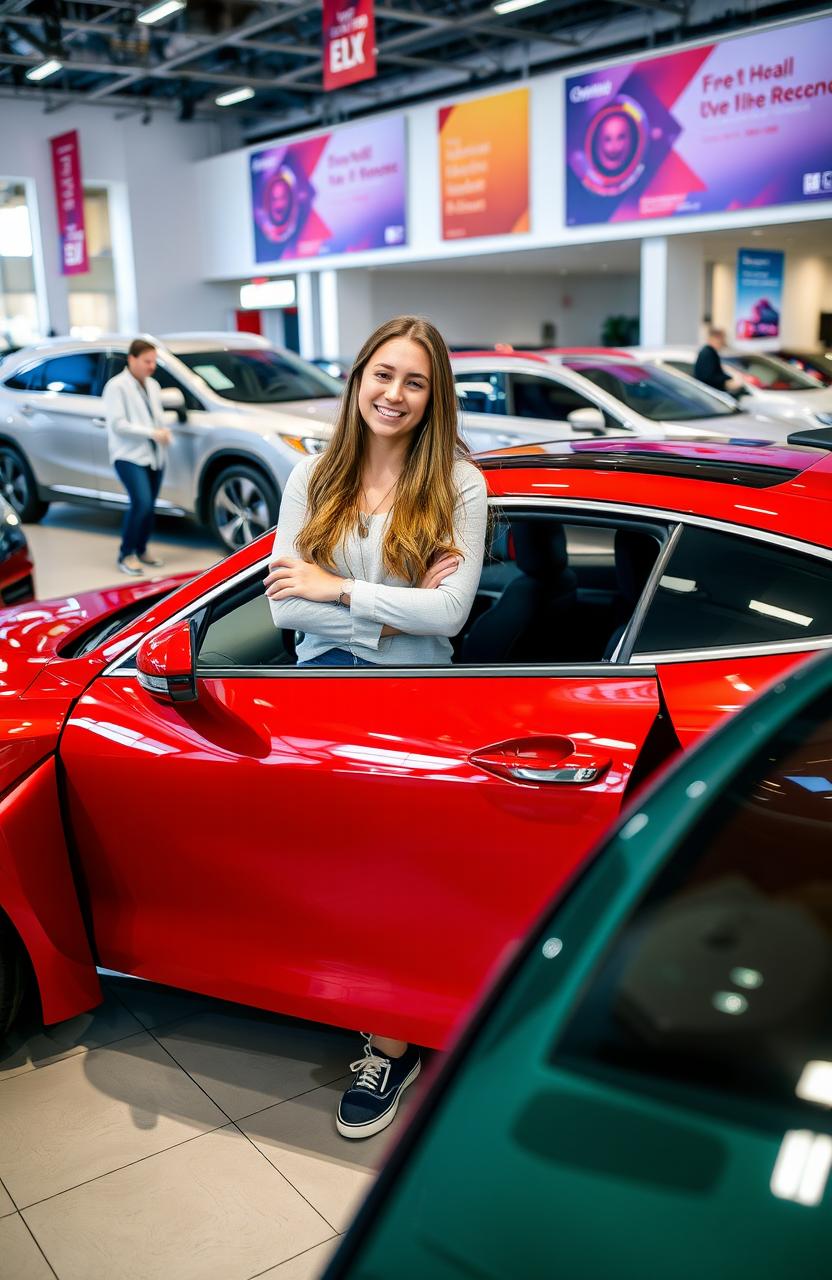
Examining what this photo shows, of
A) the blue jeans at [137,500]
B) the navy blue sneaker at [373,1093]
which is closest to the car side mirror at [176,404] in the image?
the blue jeans at [137,500]

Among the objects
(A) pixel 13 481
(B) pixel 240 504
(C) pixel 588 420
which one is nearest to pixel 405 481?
(C) pixel 588 420

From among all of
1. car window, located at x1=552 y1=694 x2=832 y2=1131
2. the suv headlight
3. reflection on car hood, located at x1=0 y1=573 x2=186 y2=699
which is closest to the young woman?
reflection on car hood, located at x1=0 y1=573 x2=186 y2=699

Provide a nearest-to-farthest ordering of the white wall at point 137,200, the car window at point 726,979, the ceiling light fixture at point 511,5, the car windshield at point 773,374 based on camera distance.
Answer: the car window at point 726,979, the car windshield at point 773,374, the ceiling light fixture at point 511,5, the white wall at point 137,200

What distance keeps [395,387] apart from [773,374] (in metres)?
11.5

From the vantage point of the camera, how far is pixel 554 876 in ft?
6.32

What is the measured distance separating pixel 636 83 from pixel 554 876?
1546cm

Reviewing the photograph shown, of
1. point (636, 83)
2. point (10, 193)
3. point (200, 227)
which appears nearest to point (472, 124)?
point (636, 83)

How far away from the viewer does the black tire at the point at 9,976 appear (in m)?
2.43

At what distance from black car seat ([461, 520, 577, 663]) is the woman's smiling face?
22.7 inches

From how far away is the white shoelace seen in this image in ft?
7.73

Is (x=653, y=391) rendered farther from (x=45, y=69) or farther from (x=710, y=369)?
(x=45, y=69)

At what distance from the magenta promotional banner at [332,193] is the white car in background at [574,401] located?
38.0ft

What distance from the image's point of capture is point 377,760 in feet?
6.77

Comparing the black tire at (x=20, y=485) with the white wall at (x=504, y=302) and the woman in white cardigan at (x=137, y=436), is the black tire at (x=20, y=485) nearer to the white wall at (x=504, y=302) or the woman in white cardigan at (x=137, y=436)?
the woman in white cardigan at (x=137, y=436)
